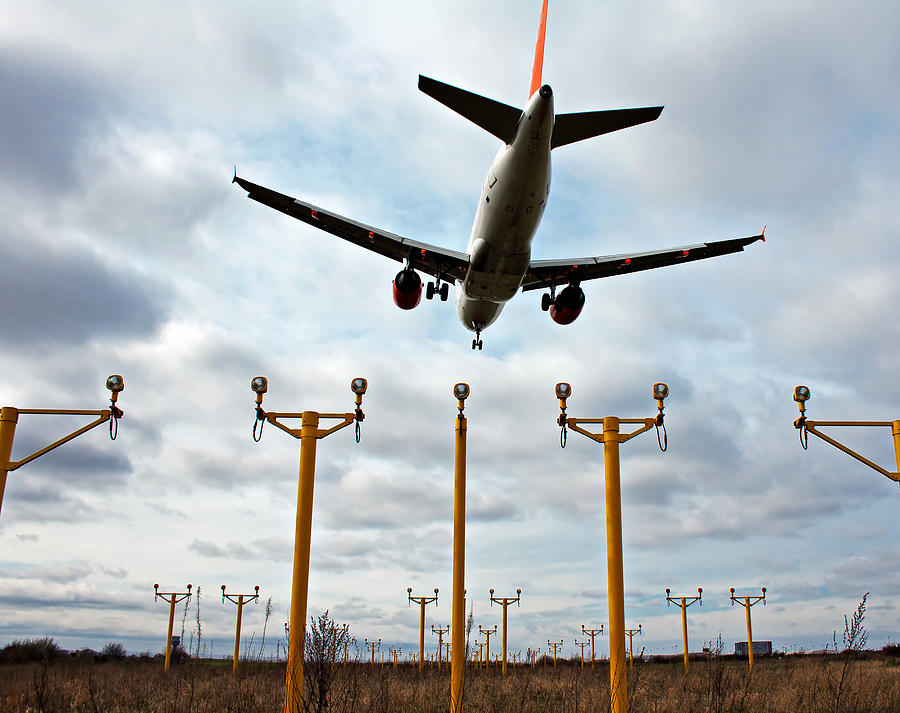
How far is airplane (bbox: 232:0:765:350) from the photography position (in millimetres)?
18484

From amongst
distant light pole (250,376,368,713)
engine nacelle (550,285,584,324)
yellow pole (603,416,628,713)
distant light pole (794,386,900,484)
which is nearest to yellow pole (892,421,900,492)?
distant light pole (794,386,900,484)

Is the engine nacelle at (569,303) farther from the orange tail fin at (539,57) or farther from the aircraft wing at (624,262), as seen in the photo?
the orange tail fin at (539,57)

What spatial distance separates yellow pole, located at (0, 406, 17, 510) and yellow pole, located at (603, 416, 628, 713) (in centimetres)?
972

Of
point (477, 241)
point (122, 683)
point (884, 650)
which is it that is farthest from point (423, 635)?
point (884, 650)

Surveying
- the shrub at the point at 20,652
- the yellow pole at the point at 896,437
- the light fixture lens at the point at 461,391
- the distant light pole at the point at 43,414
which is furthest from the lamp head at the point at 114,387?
the shrub at the point at 20,652

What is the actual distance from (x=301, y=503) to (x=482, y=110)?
12200mm

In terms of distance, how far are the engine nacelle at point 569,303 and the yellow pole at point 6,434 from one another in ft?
53.7

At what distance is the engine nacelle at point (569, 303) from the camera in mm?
23484

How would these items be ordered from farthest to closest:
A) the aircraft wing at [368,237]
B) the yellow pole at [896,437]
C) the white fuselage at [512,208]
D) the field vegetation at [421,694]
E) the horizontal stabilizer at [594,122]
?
1. the aircraft wing at [368,237]
2. the horizontal stabilizer at [594,122]
3. the white fuselage at [512,208]
4. the yellow pole at [896,437]
5. the field vegetation at [421,694]

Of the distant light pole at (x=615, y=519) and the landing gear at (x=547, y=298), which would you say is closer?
the distant light pole at (x=615, y=519)

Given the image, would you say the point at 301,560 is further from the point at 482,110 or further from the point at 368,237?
the point at 368,237

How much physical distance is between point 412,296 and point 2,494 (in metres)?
13.8

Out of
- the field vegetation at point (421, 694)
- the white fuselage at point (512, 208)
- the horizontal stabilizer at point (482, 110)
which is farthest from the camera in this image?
the horizontal stabilizer at point (482, 110)

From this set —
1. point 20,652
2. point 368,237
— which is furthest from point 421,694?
point 20,652
